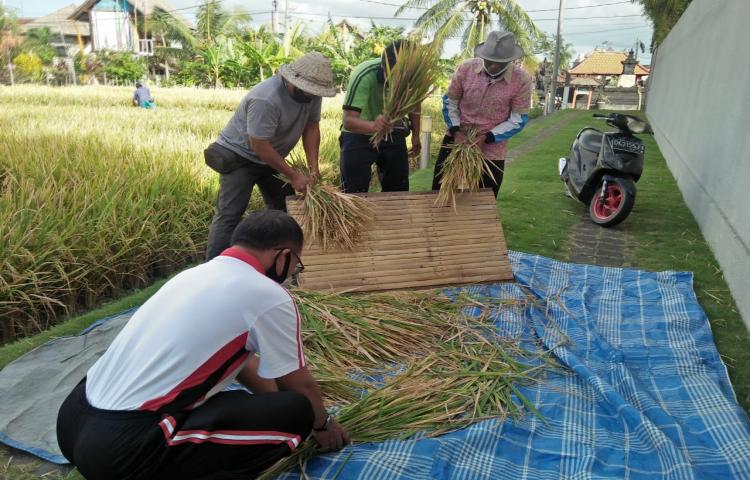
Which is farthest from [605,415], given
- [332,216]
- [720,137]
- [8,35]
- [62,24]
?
[62,24]

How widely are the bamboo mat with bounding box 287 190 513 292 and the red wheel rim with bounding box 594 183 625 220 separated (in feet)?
5.52

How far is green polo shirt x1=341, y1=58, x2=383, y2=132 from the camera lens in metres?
3.36

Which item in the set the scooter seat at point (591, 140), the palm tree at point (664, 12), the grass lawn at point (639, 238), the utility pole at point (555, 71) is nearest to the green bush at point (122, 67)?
the utility pole at point (555, 71)

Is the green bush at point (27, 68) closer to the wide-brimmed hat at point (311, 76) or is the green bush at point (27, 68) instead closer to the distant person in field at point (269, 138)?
the distant person in field at point (269, 138)

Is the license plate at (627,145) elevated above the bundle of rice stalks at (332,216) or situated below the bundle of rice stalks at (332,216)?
above

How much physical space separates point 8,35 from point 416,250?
102ft

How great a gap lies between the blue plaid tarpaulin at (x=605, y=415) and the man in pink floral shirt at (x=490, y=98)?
105 cm

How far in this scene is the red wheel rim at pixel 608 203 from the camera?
4.80 metres

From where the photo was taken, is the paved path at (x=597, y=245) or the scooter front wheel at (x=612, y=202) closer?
the paved path at (x=597, y=245)

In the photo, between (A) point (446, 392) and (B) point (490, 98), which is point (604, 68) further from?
(A) point (446, 392)

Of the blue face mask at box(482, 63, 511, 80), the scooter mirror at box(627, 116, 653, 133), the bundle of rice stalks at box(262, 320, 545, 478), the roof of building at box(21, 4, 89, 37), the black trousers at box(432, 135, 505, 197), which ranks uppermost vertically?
the roof of building at box(21, 4, 89, 37)

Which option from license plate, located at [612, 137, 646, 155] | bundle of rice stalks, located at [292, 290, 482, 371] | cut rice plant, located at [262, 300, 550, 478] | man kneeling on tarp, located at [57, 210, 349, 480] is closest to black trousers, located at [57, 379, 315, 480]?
man kneeling on tarp, located at [57, 210, 349, 480]

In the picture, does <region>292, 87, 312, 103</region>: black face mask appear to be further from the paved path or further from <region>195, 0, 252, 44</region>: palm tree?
<region>195, 0, 252, 44</region>: palm tree

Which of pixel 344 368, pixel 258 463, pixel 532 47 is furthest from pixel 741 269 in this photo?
pixel 532 47
